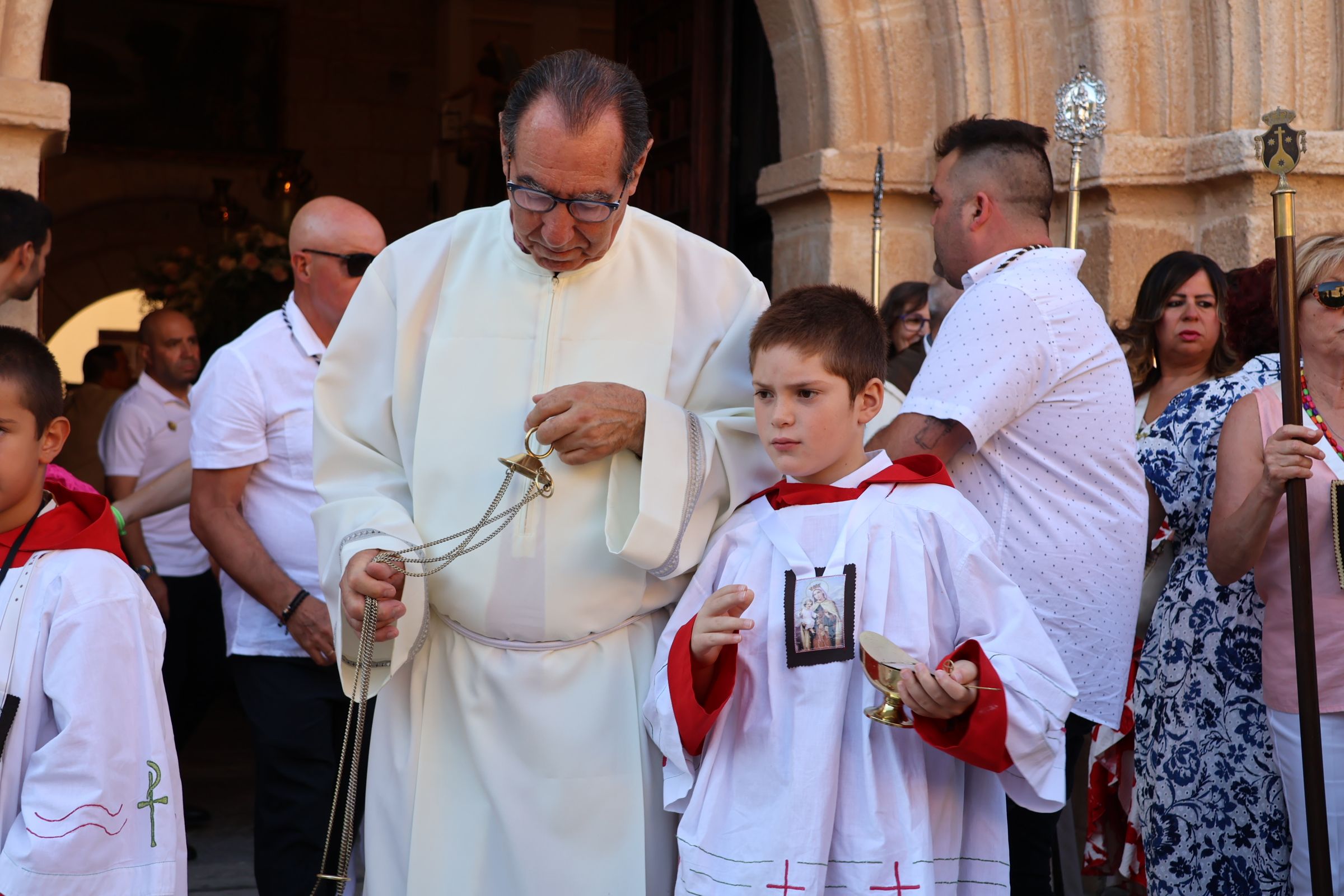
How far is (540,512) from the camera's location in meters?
2.52

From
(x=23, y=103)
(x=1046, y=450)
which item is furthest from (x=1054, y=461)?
(x=23, y=103)

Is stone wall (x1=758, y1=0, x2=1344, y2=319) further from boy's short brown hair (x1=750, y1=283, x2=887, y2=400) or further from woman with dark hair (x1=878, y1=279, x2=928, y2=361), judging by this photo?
boy's short brown hair (x1=750, y1=283, x2=887, y2=400)

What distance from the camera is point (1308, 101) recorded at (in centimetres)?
498

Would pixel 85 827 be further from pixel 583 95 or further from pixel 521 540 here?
pixel 583 95

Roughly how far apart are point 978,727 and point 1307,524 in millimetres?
1145

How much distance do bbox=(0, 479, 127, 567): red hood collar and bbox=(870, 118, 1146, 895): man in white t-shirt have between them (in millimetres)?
1419

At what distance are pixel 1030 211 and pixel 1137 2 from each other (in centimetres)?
244

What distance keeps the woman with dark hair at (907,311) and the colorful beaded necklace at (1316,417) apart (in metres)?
2.06

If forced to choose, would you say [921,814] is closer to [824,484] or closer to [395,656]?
[824,484]

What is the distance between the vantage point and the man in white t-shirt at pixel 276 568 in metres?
3.50

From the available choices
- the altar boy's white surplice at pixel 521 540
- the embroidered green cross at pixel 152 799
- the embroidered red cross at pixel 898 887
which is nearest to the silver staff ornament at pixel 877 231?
the altar boy's white surplice at pixel 521 540

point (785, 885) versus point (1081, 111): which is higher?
point (1081, 111)

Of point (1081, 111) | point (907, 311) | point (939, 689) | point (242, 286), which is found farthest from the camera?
point (242, 286)

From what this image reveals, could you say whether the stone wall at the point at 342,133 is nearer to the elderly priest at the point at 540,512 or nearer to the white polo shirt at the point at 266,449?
the white polo shirt at the point at 266,449
